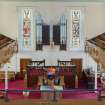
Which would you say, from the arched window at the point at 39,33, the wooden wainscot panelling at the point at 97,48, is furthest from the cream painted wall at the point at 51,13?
the wooden wainscot panelling at the point at 97,48

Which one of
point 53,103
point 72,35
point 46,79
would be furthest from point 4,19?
point 53,103

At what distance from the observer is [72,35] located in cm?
1822

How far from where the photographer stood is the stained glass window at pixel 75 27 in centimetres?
1805

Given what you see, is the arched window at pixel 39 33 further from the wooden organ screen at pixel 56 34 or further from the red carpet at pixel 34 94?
the red carpet at pixel 34 94

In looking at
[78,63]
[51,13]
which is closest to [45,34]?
[51,13]

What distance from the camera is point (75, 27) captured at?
18.1 metres

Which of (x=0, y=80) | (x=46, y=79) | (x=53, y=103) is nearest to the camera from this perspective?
(x=53, y=103)

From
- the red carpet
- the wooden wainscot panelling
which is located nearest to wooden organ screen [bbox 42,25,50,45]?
the wooden wainscot panelling

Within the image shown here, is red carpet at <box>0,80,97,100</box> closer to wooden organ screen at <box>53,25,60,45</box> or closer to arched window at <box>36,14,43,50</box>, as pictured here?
arched window at <box>36,14,43,50</box>

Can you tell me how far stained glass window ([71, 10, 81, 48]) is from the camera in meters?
18.0

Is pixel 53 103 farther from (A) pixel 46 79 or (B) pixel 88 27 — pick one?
(B) pixel 88 27

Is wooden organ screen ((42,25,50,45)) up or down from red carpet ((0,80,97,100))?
up

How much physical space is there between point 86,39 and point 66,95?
5.97 metres

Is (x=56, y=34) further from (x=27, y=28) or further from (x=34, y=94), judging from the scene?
(x=34, y=94)
